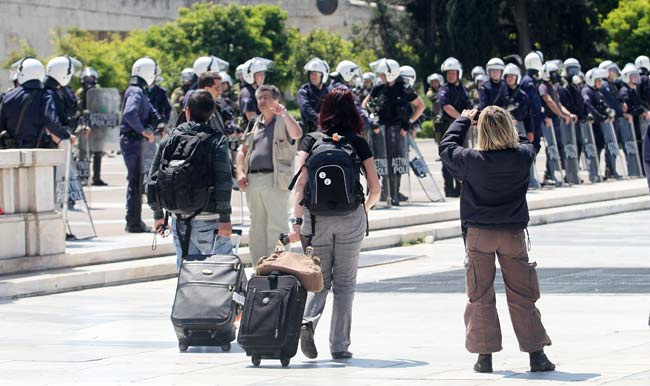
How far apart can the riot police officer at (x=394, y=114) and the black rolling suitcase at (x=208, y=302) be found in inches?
428

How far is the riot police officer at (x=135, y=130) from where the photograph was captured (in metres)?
17.3

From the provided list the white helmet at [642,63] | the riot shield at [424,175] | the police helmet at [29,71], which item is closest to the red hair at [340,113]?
the police helmet at [29,71]

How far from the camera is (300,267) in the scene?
967 centimetres

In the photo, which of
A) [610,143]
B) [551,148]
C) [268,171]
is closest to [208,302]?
[268,171]

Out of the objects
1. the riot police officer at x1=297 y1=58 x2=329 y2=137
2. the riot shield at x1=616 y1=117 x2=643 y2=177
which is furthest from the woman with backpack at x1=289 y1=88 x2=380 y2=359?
the riot shield at x1=616 y1=117 x2=643 y2=177

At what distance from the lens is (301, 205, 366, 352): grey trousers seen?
32.7 ft

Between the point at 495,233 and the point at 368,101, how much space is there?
12139mm

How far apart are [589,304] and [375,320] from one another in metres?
1.86

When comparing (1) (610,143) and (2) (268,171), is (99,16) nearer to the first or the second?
(1) (610,143)

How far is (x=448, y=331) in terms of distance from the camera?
11258 mm

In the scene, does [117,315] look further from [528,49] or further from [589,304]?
[528,49]

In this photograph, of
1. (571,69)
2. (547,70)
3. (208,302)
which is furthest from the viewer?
(571,69)

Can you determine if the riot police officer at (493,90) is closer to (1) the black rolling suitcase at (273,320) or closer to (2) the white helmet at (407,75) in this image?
(2) the white helmet at (407,75)

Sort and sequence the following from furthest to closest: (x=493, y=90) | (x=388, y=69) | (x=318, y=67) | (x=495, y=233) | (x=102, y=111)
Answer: (x=102, y=111) < (x=493, y=90) < (x=388, y=69) < (x=318, y=67) < (x=495, y=233)
